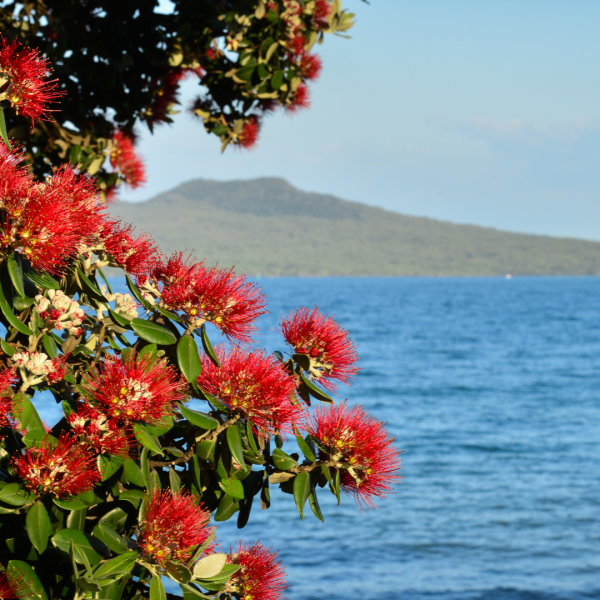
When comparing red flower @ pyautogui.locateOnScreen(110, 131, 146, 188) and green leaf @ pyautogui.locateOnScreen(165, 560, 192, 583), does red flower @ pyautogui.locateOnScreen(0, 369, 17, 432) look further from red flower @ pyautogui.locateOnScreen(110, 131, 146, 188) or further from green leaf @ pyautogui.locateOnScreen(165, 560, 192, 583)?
red flower @ pyautogui.locateOnScreen(110, 131, 146, 188)

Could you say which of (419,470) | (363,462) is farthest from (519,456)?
(363,462)

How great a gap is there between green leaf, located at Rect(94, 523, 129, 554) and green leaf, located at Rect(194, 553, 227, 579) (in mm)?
170

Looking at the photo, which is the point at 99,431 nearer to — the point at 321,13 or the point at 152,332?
the point at 152,332

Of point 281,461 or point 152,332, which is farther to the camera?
point 281,461

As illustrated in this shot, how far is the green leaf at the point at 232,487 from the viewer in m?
1.80

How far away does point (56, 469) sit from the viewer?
152 cm

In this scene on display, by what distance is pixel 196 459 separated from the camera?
173 cm

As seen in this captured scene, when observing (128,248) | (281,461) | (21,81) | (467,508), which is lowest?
(467,508)

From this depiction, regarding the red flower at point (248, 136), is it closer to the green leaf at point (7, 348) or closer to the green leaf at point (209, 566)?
the green leaf at point (7, 348)

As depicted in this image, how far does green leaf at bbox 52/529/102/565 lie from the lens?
1517mm

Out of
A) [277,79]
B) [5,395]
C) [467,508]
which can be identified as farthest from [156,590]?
[467,508]

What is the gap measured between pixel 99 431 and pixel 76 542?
242 millimetres

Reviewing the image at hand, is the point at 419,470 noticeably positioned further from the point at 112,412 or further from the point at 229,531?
the point at 112,412

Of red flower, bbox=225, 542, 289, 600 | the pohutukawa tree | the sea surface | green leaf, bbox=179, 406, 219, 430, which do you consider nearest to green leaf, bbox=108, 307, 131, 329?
the pohutukawa tree
